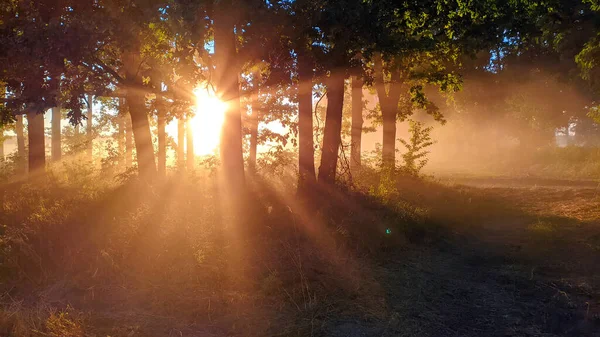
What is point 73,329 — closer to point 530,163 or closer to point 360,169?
point 360,169

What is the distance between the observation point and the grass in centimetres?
518

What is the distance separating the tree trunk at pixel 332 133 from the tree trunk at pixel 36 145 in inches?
453

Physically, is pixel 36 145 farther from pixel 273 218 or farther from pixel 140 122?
pixel 273 218

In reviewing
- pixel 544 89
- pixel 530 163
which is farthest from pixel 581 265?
pixel 530 163

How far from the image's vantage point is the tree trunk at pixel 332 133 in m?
11.5

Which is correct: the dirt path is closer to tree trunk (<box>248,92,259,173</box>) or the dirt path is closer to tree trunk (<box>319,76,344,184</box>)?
tree trunk (<box>319,76,344,184</box>)

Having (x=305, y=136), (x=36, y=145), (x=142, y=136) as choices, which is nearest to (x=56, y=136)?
(x=36, y=145)

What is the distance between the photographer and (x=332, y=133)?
1166 cm

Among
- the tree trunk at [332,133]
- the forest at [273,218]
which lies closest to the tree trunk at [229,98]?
the forest at [273,218]

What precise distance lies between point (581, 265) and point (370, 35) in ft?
20.9

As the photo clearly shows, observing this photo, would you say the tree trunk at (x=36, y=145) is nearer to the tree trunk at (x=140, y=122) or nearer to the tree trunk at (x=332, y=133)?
the tree trunk at (x=140, y=122)

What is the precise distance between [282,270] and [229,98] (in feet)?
16.0

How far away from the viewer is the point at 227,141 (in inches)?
390

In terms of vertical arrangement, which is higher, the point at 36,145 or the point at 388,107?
the point at 388,107
